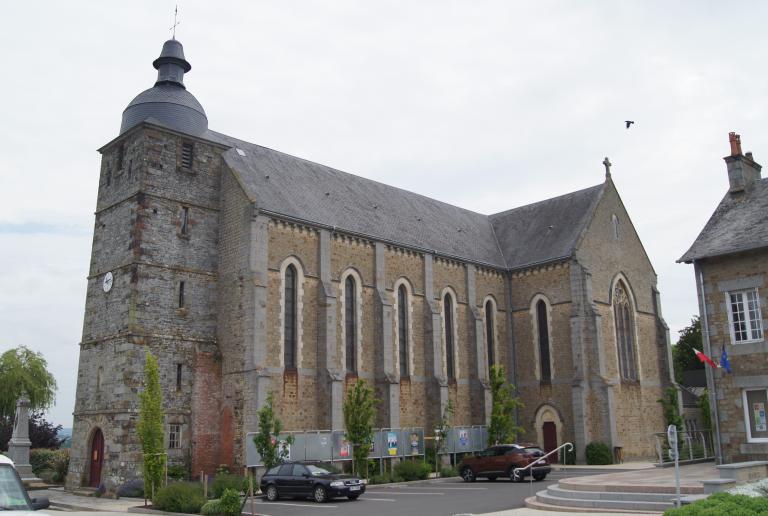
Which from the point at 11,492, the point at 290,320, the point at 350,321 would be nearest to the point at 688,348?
the point at 350,321

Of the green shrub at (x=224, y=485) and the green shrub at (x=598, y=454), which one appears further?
the green shrub at (x=598, y=454)

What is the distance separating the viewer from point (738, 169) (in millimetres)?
24500

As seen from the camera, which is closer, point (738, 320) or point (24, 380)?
point (738, 320)

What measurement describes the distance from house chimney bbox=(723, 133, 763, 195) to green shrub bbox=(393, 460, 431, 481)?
15.7 m

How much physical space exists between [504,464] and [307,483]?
27.5 ft

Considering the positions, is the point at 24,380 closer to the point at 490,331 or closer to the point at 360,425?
the point at 360,425

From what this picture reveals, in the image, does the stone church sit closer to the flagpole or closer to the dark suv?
the dark suv

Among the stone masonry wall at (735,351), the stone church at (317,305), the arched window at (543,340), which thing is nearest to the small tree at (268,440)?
the stone church at (317,305)

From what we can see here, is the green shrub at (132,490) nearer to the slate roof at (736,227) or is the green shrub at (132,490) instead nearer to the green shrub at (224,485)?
the green shrub at (224,485)

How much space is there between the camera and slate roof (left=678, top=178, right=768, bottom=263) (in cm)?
2202

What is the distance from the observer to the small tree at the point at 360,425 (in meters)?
27.6

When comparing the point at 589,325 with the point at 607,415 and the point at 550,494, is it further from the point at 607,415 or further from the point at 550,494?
the point at 550,494

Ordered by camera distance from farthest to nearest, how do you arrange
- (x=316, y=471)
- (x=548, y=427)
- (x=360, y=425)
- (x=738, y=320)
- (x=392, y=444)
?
(x=548, y=427) < (x=392, y=444) < (x=360, y=425) < (x=316, y=471) < (x=738, y=320)

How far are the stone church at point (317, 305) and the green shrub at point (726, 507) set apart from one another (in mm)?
18109
